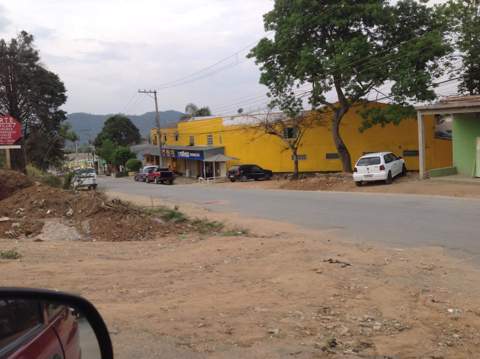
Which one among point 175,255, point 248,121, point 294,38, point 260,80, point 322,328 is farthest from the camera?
point 248,121

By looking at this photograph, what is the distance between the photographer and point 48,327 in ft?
6.84

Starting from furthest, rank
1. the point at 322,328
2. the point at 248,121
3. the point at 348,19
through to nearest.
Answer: the point at 248,121 → the point at 348,19 → the point at 322,328

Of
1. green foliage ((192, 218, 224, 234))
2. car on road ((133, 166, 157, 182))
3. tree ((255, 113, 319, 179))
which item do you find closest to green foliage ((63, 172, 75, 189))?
green foliage ((192, 218, 224, 234))

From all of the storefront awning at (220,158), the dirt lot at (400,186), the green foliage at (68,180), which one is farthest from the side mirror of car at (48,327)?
the storefront awning at (220,158)

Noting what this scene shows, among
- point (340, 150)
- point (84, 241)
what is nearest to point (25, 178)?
point (84, 241)

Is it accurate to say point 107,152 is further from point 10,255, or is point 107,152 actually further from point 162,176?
point 10,255

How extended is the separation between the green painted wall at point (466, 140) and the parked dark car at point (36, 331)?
26.6 metres

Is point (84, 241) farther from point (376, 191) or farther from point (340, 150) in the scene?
point (340, 150)

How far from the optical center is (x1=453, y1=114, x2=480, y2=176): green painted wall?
26.3 metres

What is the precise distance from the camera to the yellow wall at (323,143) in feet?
125

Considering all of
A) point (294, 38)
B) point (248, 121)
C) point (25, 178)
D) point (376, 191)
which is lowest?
point (376, 191)

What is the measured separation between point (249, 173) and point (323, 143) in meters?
6.73

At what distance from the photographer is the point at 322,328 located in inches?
209

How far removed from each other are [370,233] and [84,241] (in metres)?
6.64
